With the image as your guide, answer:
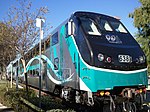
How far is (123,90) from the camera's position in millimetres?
7930

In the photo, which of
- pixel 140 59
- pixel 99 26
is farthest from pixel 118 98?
pixel 99 26

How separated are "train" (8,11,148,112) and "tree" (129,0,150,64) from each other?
34.3 feet

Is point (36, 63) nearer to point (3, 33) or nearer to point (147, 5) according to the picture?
point (3, 33)

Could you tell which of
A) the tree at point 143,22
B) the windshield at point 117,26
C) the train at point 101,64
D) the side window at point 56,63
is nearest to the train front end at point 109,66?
the train at point 101,64

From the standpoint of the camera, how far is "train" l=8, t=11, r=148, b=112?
25.4 feet

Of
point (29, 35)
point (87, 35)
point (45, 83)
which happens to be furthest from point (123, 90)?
point (29, 35)

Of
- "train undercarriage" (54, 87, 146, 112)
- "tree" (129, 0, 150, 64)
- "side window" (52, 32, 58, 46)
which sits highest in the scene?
"tree" (129, 0, 150, 64)

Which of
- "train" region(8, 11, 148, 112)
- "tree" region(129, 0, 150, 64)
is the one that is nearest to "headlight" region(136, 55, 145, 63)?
"train" region(8, 11, 148, 112)

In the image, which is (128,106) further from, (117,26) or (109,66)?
(117,26)

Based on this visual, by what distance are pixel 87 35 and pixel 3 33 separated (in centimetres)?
761

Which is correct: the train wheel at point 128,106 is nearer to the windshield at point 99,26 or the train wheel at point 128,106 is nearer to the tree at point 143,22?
the windshield at point 99,26

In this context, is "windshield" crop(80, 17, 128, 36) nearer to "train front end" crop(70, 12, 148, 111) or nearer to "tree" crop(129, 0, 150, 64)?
"train front end" crop(70, 12, 148, 111)

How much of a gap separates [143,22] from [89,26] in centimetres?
1220

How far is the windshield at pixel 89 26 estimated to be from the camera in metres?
8.59
